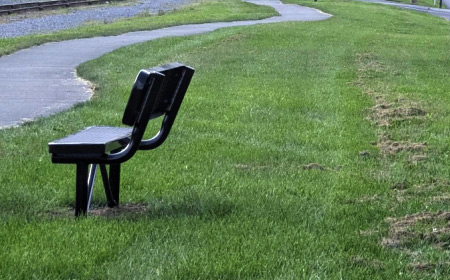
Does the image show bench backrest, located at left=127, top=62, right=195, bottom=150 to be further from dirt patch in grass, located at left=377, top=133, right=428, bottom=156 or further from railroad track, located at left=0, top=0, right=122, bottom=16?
railroad track, located at left=0, top=0, right=122, bottom=16

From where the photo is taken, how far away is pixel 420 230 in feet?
17.6

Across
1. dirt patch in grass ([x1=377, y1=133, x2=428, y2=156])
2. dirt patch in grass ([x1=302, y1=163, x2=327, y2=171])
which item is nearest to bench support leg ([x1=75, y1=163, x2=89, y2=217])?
dirt patch in grass ([x1=302, y1=163, x2=327, y2=171])

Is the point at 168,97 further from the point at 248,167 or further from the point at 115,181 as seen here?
the point at 248,167

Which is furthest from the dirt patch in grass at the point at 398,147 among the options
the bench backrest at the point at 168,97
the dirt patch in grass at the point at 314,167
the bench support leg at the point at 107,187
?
the bench support leg at the point at 107,187

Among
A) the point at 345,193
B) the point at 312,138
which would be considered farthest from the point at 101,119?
the point at 345,193

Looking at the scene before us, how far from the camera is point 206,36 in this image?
78.9ft

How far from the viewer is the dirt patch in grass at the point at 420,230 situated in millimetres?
5160

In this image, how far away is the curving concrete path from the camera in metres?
11.3

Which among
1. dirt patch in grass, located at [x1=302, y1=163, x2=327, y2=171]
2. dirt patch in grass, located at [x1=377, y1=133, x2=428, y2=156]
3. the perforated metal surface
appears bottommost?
dirt patch in grass, located at [x1=377, y1=133, x2=428, y2=156]

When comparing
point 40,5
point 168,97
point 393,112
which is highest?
point 168,97

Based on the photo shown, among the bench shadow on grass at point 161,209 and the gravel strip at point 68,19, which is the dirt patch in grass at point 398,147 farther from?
the gravel strip at point 68,19

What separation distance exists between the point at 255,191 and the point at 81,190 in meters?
1.33

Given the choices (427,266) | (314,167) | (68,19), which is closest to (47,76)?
(314,167)

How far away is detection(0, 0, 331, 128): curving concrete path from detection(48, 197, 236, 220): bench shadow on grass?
4210mm
